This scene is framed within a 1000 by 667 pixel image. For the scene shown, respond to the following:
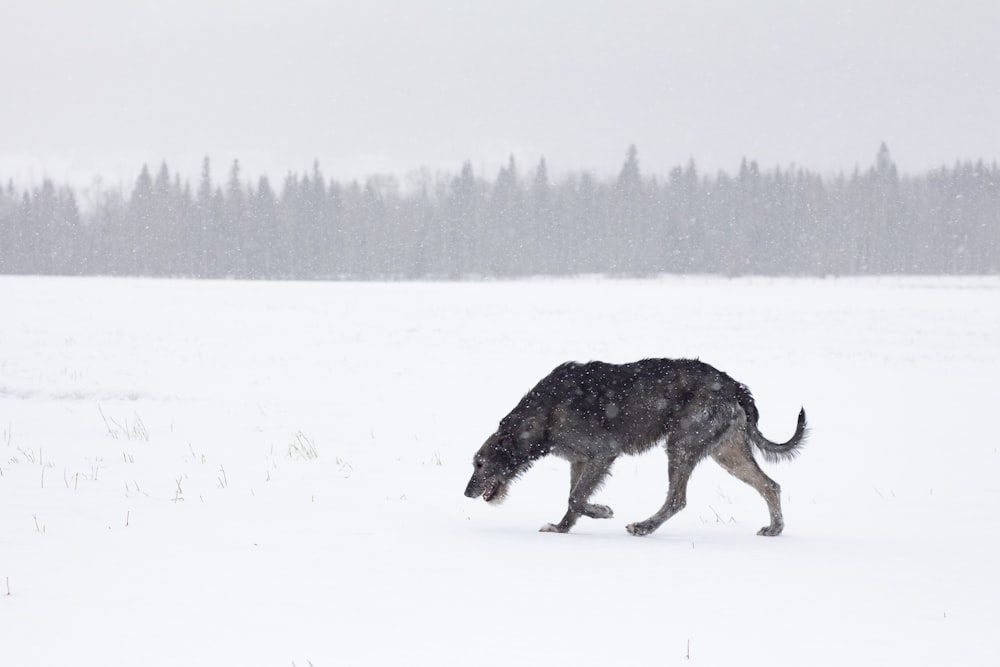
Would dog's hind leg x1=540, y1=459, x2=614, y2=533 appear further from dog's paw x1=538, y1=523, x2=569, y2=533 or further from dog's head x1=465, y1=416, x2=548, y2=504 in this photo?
dog's head x1=465, y1=416, x2=548, y2=504

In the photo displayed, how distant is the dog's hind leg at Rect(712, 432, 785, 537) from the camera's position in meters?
7.12

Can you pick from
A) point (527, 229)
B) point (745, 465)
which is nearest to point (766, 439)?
point (745, 465)

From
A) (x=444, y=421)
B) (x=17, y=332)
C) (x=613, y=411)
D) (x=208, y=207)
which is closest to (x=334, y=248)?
(x=208, y=207)

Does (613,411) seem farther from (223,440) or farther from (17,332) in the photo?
(17,332)

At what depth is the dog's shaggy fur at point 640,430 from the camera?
23.1 ft

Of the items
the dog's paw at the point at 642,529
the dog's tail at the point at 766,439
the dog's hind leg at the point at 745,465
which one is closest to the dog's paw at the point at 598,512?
the dog's paw at the point at 642,529

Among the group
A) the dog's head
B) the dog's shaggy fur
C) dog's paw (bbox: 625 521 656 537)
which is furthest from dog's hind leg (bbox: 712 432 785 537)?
the dog's head

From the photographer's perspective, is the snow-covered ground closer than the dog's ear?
Yes

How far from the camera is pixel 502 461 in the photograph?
7.61m

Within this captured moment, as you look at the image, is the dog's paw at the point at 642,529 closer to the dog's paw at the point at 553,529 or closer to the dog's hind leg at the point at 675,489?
the dog's hind leg at the point at 675,489

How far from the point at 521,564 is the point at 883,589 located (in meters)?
2.09

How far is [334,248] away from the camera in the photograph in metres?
117

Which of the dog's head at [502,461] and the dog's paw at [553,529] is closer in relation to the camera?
the dog's paw at [553,529]

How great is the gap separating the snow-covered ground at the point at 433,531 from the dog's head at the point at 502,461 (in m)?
0.26
